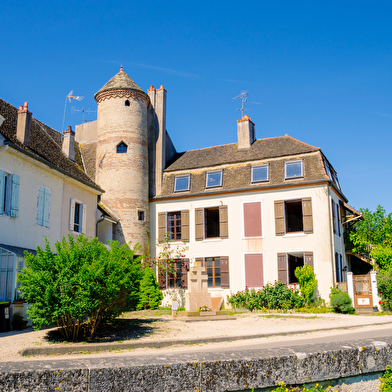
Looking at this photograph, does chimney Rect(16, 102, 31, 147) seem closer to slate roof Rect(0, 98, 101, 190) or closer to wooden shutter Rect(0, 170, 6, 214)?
slate roof Rect(0, 98, 101, 190)

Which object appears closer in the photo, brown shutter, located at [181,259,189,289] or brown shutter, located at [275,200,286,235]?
brown shutter, located at [275,200,286,235]

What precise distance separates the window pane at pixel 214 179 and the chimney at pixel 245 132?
248 centimetres

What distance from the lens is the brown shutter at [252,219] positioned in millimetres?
21547

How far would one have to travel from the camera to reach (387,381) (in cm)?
327

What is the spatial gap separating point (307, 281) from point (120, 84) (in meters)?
14.2

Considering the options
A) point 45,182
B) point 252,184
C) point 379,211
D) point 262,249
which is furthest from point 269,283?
point 45,182

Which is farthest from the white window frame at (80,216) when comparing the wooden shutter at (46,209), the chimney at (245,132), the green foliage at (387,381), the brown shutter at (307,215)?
the green foliage at (387,381)

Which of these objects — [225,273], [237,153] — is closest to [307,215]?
[225,273]

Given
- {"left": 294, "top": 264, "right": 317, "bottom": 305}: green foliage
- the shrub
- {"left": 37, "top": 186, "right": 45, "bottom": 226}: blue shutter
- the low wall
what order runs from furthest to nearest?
{"left": 294, "top": 264, "right": 317, "bottom": 305}: green foliage
the shrub
{"left": 37, "top": 186, "right": 45, "bottom": 226}: blue shutter
the low wall

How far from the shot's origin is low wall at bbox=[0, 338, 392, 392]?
259 centimetres

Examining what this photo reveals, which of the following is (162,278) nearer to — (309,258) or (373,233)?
(309,258)

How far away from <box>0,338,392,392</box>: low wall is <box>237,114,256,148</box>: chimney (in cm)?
2148

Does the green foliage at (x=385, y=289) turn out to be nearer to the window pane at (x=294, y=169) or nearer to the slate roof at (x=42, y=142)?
the window pane at (x=294, y=169)

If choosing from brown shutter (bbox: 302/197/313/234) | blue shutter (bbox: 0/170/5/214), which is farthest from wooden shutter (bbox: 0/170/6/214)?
brown shutter (bbox: 302/197/313/234)
